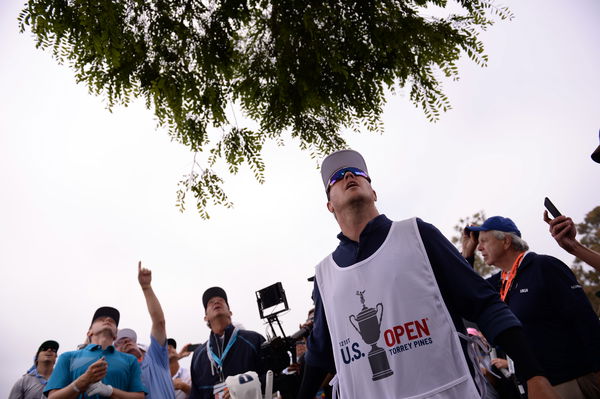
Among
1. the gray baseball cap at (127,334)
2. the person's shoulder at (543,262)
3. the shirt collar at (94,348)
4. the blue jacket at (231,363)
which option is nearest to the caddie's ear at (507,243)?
the person's shoulder at (543,262)

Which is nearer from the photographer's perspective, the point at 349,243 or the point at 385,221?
the point at 385,221

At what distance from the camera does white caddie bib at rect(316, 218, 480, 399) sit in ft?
4.99

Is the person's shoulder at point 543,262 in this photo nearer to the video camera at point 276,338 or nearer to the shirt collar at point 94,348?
the video camera at point 276,338

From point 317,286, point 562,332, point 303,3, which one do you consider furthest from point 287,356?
point 303,3

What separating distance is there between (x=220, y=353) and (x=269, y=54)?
136 inches

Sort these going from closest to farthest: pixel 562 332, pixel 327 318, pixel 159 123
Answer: pixel 327 318, pixel 562 332, pixel 159 123

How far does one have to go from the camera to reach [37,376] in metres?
5.45

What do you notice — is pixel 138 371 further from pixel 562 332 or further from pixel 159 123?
pixel 562 332

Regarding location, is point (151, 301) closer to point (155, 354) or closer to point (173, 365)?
point (155, 354)

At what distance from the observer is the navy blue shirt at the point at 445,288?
150 cm

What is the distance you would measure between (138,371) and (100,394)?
500 mm

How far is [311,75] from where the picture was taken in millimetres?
4156

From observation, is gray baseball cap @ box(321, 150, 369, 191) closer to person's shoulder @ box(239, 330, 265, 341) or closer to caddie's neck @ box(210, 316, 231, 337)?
person's shoulder @ box(239, 330, 265, 341)

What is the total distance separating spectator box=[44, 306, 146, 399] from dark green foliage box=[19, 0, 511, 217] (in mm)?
2260
